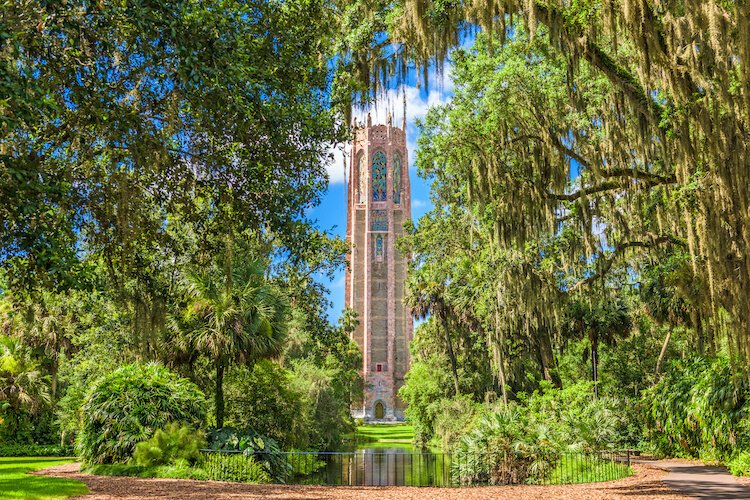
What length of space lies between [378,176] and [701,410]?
7387cm

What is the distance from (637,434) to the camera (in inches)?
860

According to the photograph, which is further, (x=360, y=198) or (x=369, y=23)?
(x=360, y=198)

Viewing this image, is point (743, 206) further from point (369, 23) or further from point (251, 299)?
point (251, 299)

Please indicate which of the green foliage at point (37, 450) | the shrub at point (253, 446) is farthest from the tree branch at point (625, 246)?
the green foliage at point (37, 450)

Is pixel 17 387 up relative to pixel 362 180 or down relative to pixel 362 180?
down

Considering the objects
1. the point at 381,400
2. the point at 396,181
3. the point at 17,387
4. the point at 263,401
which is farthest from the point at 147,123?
the point at 396,181

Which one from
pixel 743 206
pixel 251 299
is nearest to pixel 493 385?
pixel 251 299

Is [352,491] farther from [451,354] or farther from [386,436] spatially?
[386,436]

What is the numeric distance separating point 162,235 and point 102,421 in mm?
6485

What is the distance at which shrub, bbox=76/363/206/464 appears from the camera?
1483 cm

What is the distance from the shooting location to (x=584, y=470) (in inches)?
552

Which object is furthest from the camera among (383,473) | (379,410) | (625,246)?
(379,410)

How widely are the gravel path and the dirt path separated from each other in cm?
30

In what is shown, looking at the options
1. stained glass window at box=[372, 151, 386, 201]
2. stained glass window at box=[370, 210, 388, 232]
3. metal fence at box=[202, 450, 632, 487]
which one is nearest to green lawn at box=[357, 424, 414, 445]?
stained glass window at box=[370, 210, 388, 232]
